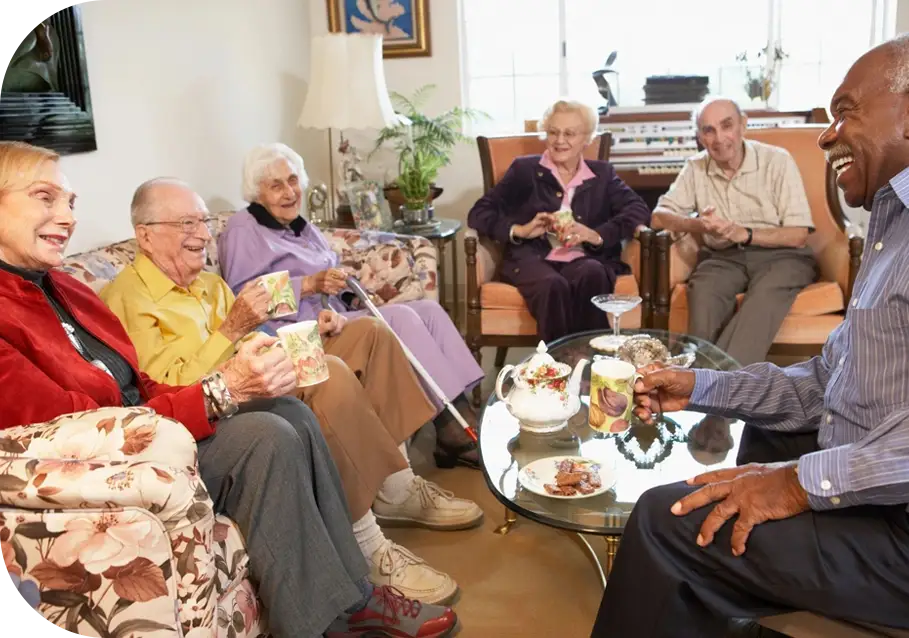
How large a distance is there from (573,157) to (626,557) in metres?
2.37

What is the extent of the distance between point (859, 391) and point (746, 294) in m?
1.70

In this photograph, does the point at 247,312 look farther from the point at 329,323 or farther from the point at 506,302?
the point at 506,302

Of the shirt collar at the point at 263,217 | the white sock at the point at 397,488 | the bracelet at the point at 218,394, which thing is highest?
the shirt collar at the point at 263,217

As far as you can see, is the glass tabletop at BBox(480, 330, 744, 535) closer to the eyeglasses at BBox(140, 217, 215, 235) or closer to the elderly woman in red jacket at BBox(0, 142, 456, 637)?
the elderly woman in red jacket at BBox(0, 142, 456, 637)

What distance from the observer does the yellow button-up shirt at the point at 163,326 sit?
6.55 ft

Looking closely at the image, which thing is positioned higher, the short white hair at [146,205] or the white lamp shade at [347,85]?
the white lamp shade at [347,85]

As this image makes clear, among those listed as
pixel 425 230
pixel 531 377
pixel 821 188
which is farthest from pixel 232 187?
pixel 821 188

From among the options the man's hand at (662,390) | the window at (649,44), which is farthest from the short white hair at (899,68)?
the window at (649,44)

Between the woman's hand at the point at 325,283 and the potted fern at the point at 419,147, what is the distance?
3.99 ft

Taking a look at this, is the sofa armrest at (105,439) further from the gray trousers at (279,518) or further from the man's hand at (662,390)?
the man's hand at (662,390)

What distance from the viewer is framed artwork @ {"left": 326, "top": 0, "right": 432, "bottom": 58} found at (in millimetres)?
4410

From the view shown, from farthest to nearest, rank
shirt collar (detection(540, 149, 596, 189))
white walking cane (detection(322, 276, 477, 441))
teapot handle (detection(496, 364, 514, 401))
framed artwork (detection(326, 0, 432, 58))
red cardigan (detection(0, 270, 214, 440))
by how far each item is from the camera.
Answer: framed artwork (detection(326, 0, 432, 58))
shirt collar (detection(540, 149, 596, 189))
white walking cane (detection(322, 276, 477, 441))
teapot handle (detection(496, 364, 514, 401))
red cardigan (detection(0, 270, 214, 440))

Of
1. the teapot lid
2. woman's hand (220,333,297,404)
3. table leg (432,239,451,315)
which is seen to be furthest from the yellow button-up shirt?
table leg (432,239,451,315)

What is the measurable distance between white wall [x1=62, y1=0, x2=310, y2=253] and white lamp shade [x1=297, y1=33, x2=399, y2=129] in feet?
1.11
